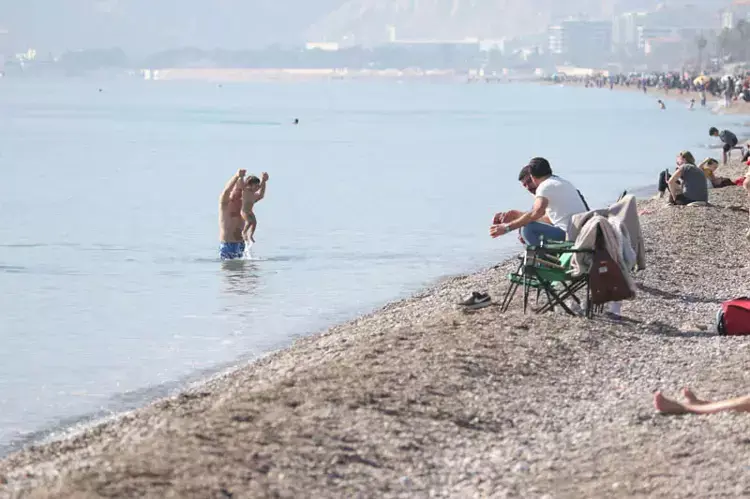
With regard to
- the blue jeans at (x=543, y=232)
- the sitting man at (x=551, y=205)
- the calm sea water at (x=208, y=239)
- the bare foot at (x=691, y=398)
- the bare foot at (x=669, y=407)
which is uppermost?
the sitting man at (x=551, y=205)

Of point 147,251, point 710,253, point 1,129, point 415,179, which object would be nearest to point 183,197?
point 415,179

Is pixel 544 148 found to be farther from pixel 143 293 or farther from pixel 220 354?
pixel 220 354

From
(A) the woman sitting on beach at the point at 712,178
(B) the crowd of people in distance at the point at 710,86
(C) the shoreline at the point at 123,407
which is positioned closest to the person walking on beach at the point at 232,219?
(C) the shoreline at the point at 123,407

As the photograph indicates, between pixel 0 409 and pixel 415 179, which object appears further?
pixel 415 179

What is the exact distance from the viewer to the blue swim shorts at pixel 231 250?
2127 centimetres

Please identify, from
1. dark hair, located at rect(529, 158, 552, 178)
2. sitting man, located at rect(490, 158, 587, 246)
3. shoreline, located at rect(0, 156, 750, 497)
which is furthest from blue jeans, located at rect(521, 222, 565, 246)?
shoreline, located at rect(0, 156, 750, 497)

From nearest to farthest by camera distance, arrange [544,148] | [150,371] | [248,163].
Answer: [150,371] < [248,163] < [544,148]

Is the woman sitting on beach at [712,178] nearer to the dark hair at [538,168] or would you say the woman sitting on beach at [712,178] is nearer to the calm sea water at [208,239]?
the calm sea water at [208,239]

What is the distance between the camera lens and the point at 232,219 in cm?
2002

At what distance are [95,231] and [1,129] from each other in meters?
60.4

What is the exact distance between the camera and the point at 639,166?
1928 inches

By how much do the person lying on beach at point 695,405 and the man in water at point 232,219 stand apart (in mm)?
10480

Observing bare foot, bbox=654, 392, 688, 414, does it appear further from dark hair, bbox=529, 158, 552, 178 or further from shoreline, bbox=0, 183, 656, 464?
dark hair, bbox=529, 158, 552, 178

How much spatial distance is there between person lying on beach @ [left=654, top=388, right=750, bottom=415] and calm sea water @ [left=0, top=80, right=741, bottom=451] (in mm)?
Result: 4574
